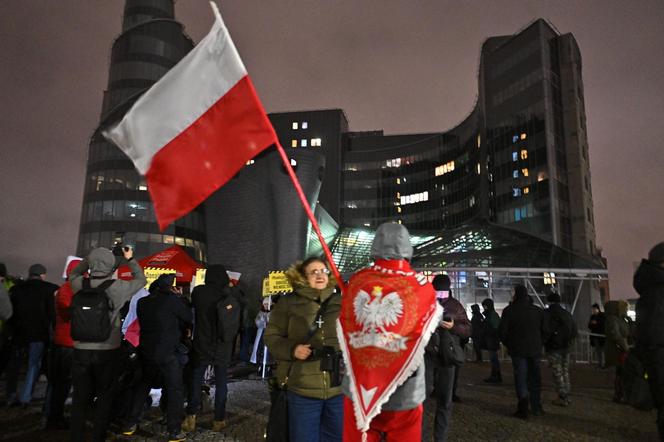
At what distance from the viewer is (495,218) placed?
182 feet

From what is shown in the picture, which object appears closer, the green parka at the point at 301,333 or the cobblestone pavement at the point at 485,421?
the green parka at the point at 301,333

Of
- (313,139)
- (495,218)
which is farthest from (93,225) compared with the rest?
(495,218)

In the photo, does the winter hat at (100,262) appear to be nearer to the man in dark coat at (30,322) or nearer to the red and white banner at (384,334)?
the red and white banner at (384,334)

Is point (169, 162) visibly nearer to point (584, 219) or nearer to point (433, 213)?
point (584, 219)

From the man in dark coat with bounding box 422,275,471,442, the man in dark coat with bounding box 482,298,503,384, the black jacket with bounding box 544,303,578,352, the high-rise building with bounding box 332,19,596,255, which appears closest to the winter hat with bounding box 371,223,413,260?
the man in dark coat with bounding box 422,275,471,442

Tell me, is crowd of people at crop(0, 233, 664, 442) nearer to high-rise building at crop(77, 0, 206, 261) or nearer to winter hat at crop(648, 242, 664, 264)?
winter hat at crop(648, 242, 664, 264)

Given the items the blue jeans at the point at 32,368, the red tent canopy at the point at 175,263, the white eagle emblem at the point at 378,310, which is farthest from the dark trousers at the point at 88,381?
the red tent canopy at the point at 175,263

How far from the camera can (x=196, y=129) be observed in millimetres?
3727

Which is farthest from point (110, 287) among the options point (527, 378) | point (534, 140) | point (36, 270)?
point (534, 140)

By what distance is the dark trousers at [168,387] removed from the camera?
5027 millimetres

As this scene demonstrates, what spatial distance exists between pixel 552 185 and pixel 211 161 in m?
51.0

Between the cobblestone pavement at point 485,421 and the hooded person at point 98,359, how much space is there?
48.9 inches

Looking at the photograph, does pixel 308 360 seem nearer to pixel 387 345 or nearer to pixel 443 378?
pixel 387 345

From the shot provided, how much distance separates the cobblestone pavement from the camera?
5.57 m
